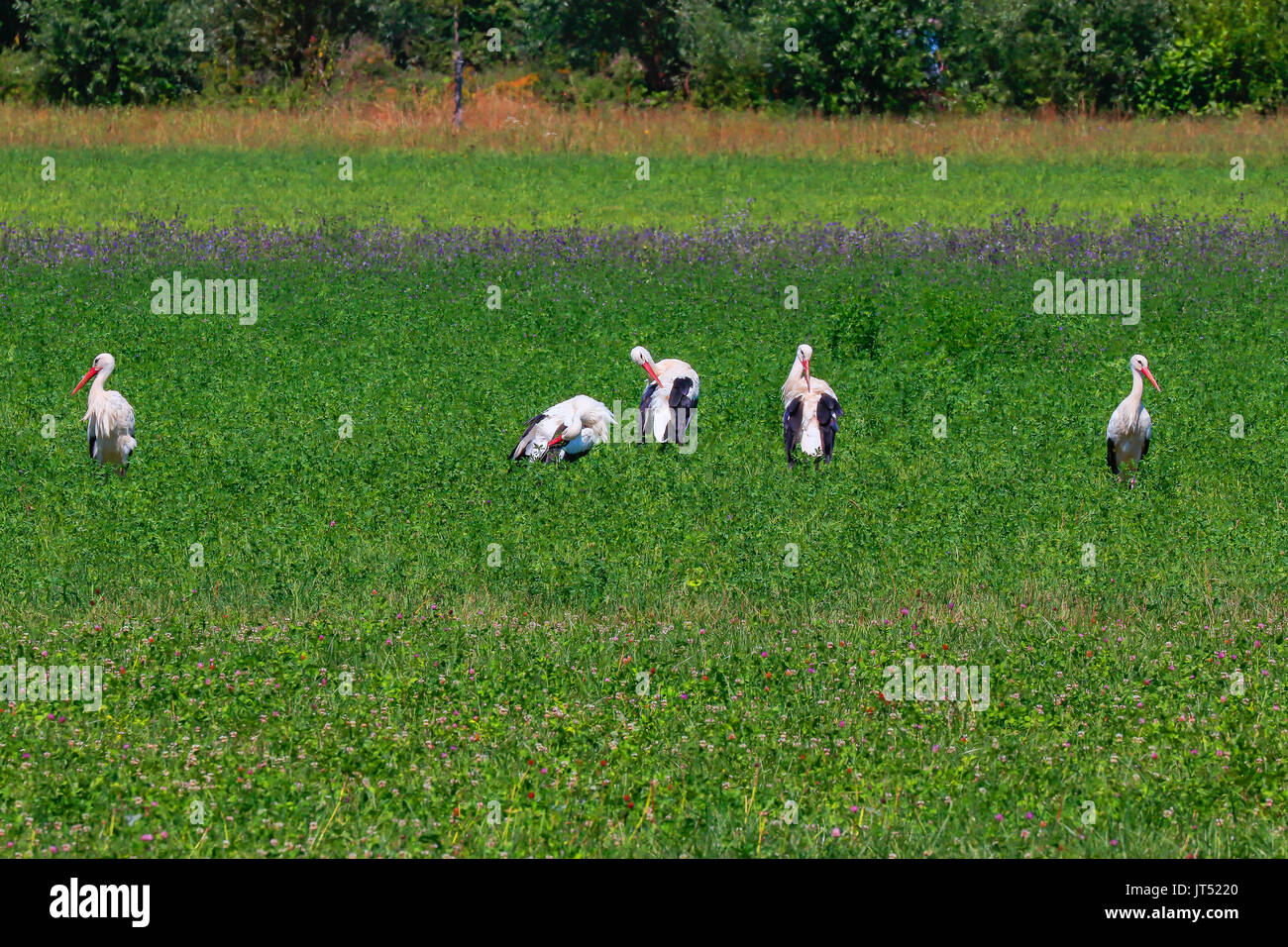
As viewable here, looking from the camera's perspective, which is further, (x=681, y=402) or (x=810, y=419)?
(x=681, y=402)

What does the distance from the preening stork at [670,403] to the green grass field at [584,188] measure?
14658mm

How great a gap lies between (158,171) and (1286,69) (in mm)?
31973

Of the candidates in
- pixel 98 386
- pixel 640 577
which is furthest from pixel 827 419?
pixel 98 386

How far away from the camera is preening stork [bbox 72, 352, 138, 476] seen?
13.9 metres

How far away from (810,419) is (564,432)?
85.3 inches

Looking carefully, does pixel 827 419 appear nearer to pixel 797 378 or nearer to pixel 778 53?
pixel 797 378

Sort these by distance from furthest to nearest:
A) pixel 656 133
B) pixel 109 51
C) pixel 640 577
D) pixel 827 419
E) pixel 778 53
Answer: pixel 109 51 → pixel 778 53 → pixel 656 133 → pixel 827 419 → pixel 640 577

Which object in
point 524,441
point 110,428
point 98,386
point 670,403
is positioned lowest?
point 524,441

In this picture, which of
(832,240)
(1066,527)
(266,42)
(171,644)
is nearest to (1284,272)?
(832,240)

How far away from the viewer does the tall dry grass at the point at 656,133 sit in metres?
40.9

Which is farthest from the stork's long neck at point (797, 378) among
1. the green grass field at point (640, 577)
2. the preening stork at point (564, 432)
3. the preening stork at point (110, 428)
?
the preening stork at point (110, 428)

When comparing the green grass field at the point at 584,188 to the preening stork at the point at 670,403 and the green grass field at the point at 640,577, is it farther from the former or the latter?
the preening stork at the point at 670,403

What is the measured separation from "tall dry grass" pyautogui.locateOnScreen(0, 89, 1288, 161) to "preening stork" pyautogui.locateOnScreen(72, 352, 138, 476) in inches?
1085

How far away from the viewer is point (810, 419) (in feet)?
46.9
